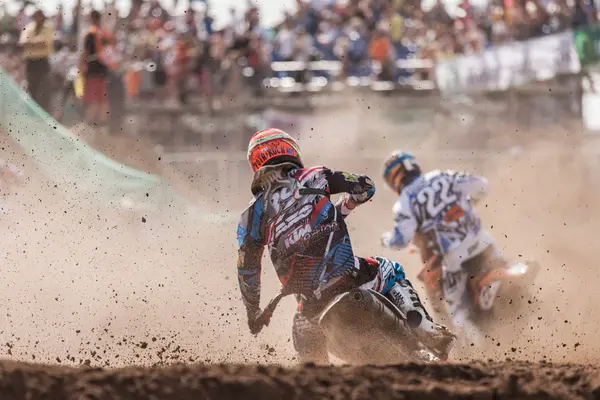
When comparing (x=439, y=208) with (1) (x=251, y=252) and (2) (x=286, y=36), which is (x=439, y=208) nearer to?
(1) (x=251, y=252)

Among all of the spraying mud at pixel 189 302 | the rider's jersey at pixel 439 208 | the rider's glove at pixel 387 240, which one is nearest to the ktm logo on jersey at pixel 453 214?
the rider's jersey at pixel 439 208

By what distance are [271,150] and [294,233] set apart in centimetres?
58

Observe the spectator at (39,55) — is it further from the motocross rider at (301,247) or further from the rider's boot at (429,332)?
the rider's boot at (429,332)

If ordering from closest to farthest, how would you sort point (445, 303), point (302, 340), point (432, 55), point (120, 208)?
point (302, 340) → point (445, 303) → point (120, 208) → point (432, 55)

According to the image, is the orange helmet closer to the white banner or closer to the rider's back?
the rider's back

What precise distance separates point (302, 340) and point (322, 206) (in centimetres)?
85

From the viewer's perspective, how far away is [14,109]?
13117mm

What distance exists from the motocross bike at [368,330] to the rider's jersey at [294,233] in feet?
0.71

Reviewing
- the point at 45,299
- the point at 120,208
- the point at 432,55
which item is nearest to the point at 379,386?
the point at 45,299

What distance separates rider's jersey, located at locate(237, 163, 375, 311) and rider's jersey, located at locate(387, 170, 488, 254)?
271cm

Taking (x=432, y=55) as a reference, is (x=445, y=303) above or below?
below

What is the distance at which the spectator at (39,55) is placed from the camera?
14805mm

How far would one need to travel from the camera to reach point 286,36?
18.9m

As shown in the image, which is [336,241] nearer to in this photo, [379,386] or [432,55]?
[379,386]
